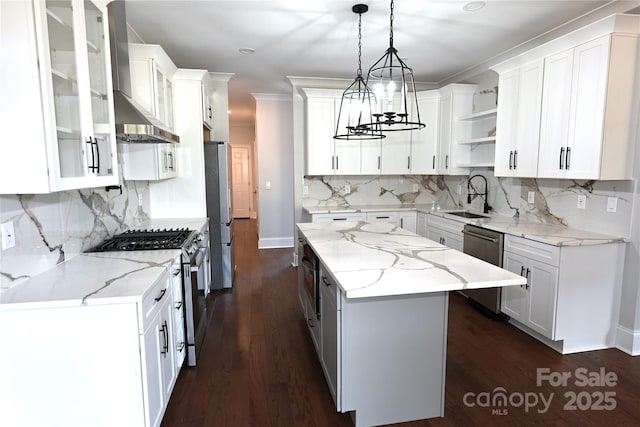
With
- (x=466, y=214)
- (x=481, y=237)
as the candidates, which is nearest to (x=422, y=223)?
(x=466, y=214)

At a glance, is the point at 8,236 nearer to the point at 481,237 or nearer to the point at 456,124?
the point at 481,237

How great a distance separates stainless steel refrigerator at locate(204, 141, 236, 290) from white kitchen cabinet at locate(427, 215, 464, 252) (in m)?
2.48

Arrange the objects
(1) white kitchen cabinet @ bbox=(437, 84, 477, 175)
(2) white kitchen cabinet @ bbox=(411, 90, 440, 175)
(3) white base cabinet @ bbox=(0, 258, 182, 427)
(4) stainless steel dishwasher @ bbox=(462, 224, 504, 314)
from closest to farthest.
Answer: (3) white base cabinet @ bbox=(0, 258, 182, 427) < (4) stainless steel dishwasher @ bbox=(462, 224, 504, 314) < (1) white kitchen cabinet @ bbox=(437, 84, 477, 175) < (2) white kitchen cabinet @ bbox=(411, 90, 440, 175)

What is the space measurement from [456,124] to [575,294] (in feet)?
8.31

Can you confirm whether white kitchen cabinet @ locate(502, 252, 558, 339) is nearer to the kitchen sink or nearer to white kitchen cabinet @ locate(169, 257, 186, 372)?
Result: the kitchen sink

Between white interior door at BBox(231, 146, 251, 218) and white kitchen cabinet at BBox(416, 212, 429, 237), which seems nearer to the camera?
white kitchen cabinet at BBox(416, 212, 429, 237)

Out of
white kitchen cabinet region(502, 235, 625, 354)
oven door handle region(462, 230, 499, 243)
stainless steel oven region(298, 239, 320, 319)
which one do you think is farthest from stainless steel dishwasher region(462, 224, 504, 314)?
stainless steel oven region(298, 239, 320, 319)

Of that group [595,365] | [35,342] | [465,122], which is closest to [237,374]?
[35,342]

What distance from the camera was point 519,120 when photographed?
3396 mm

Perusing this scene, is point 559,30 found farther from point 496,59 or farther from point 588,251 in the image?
point 588,251

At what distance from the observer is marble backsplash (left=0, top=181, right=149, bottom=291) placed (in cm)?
175

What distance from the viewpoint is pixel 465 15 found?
9.91 ft

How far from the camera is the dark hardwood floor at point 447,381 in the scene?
2.12 m

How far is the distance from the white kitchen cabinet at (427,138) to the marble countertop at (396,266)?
224cm
